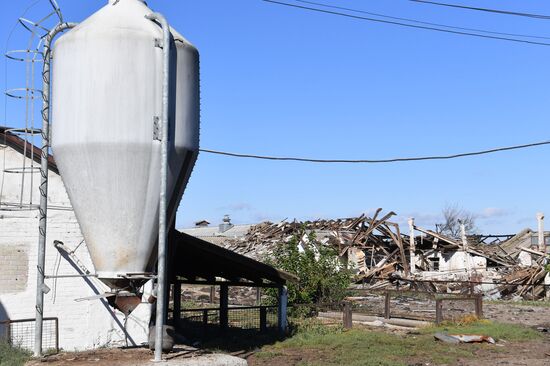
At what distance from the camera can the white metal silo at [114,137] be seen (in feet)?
32.4

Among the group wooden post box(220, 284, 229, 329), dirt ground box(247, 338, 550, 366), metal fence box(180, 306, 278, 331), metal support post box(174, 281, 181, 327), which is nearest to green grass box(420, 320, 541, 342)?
dirt ground box(247, 338, 550, 366)

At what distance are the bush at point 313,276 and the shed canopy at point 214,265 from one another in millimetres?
4768

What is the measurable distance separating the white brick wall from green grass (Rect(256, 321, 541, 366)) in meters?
4.10

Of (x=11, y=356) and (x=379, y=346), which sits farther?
(x=379, y=346)

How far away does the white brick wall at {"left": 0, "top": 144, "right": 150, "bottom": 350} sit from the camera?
1468cm

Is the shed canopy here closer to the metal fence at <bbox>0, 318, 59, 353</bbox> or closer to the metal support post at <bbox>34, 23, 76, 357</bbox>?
the metal fence at <bbox>0, 318, 59, 353</bbox>

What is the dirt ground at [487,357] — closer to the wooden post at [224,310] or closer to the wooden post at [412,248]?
the wooden post at [224,310]

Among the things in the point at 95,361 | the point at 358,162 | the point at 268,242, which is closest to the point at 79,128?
the point at 95,361

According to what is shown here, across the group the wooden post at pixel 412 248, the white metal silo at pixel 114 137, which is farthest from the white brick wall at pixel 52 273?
the wooden post at pixel 412 248

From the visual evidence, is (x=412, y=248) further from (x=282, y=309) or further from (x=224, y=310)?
(x=224, y=310)

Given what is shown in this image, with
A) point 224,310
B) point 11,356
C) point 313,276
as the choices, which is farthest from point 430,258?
point 11,356

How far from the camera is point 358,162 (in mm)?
20328

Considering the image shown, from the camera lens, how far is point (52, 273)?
14.9 meters

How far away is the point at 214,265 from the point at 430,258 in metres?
24.3
